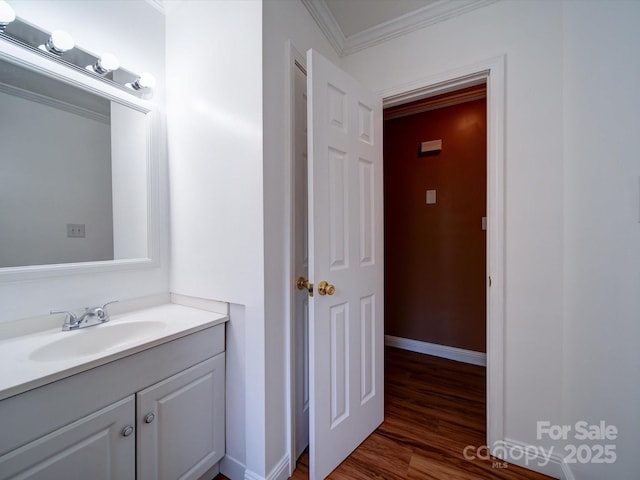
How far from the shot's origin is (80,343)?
111 centimetres

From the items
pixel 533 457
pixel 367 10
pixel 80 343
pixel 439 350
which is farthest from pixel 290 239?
pixel 439 350

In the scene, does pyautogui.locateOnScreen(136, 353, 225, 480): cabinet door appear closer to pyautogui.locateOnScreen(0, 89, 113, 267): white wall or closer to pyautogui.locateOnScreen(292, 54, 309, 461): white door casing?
pyautogui.locateOnScreen(292, 54, 309, 461): white door casing

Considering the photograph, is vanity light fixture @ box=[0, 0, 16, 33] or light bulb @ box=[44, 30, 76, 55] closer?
vanity light fixture @ box=[0, 0, 16, 33]

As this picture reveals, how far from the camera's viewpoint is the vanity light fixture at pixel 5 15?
98 centimetres

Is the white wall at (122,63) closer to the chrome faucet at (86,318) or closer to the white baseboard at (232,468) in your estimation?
the chrome faucet at (86,318)

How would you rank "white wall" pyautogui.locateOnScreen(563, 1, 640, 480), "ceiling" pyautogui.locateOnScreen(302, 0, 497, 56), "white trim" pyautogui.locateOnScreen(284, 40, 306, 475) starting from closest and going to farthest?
"white wall" pyautogui.locateOnScreen(563, 1, 640, 480), "white trim" pyautogui.locateOnScreen(284, 40, 306, 475), "ceiling" pyautogui.locateOnScreen(302, 0, 497, 56)

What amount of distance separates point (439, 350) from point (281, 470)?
197 cm

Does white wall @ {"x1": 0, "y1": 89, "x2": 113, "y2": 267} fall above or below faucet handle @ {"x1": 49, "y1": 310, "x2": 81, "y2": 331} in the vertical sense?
above

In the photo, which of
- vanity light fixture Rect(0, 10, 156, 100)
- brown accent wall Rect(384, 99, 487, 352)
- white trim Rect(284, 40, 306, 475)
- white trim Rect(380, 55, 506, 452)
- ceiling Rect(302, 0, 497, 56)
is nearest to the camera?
vanity light fixture Rect(0, 10, 156, 100)

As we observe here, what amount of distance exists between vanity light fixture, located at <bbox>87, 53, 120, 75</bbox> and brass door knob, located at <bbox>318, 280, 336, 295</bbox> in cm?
147

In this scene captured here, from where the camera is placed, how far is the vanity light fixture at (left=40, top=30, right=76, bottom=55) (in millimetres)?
1103

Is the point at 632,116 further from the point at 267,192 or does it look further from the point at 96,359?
the point at 96,359

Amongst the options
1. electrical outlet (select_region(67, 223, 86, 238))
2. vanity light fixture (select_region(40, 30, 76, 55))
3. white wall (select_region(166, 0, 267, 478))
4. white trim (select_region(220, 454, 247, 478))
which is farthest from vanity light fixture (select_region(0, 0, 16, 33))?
white trim (select_region(220, 454, 247, 478))

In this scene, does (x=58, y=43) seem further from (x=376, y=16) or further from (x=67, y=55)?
(x=376, y=16)
